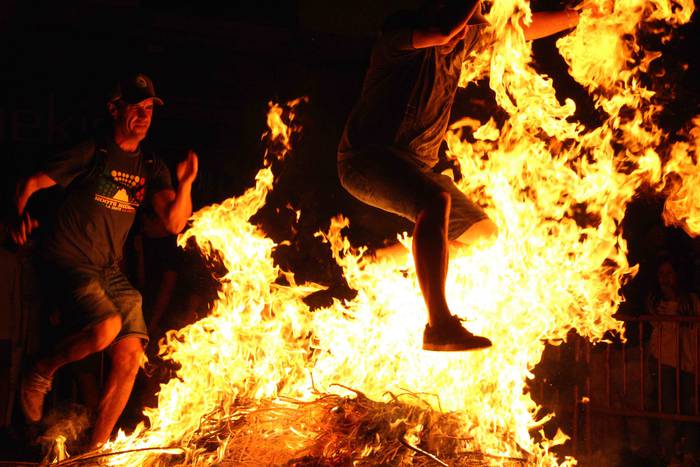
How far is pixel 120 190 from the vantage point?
16.9ft

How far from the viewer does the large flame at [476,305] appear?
4.05m

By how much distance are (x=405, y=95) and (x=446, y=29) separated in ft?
1.80

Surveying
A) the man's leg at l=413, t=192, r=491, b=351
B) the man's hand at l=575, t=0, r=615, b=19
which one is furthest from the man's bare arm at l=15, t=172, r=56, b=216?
the man's hand at l=575, t=0, r=615, b=19

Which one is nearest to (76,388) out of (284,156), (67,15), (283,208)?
(283,208)

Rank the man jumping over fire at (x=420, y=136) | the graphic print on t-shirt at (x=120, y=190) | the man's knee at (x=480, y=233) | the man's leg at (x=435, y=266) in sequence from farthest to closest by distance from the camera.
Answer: the graphic print on t-shirt at (x=120, y=190)
the man's knee at (x=480, y=233)
the man jumping over fire at (x=420, y=136)
the man's leg at (x=435, y=266)

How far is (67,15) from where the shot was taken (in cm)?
809

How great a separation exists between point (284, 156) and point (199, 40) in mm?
1767

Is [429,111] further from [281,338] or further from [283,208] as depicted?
[283,208]

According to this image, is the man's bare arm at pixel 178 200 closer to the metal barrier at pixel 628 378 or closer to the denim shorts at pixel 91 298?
the denim shorts at pixel 91 298

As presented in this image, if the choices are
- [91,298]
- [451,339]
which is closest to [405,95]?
[451,339]

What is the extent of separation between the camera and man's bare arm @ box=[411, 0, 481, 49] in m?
3.74

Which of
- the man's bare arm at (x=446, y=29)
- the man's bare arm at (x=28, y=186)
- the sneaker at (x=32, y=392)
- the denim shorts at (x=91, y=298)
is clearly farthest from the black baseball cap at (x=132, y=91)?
the man's bare arm at (x=446, y=29)

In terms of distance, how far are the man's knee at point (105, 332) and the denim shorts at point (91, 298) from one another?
3 cm

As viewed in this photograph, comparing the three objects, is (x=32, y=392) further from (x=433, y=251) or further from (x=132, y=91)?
(x=433, y=251)
